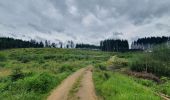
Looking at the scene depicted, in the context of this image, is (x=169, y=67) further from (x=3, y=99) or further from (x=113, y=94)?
(x=3, y=99)

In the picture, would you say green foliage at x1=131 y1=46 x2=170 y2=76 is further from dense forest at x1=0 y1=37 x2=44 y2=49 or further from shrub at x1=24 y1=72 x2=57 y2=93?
dense forest at x1=0 y1=37 x2=44 y2=49

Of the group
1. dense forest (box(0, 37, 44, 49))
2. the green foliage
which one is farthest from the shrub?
dense forest (box(0, 37, 44, 49))

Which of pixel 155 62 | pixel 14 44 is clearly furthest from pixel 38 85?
pixel 14 44

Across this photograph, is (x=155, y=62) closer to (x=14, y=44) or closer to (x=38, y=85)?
(x=38, y=85)

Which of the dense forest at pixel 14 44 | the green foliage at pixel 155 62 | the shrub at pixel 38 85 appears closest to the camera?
the shrub at pixel 38 85

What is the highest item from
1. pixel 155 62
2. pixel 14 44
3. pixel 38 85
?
pixel 14 44

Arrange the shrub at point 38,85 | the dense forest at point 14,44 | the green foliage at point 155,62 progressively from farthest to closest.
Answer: the dense forest at point 14,44, the green foliage at point 155,62, the shrub at point 38,85

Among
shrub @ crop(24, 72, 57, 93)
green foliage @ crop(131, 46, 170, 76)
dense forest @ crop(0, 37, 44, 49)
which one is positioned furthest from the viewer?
dense forest @ crop(0, 37, 44, 49)

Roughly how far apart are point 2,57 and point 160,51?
169ft

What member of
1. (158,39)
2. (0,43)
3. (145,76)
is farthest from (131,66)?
(158,39)

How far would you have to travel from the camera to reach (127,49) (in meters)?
188

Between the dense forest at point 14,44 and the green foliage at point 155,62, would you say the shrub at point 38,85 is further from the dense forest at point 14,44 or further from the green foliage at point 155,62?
the dense forest at point 14,44

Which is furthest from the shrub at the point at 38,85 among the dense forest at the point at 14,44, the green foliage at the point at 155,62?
the dense forest at the point at 14,44

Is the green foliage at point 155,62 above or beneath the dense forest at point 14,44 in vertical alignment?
beneath
